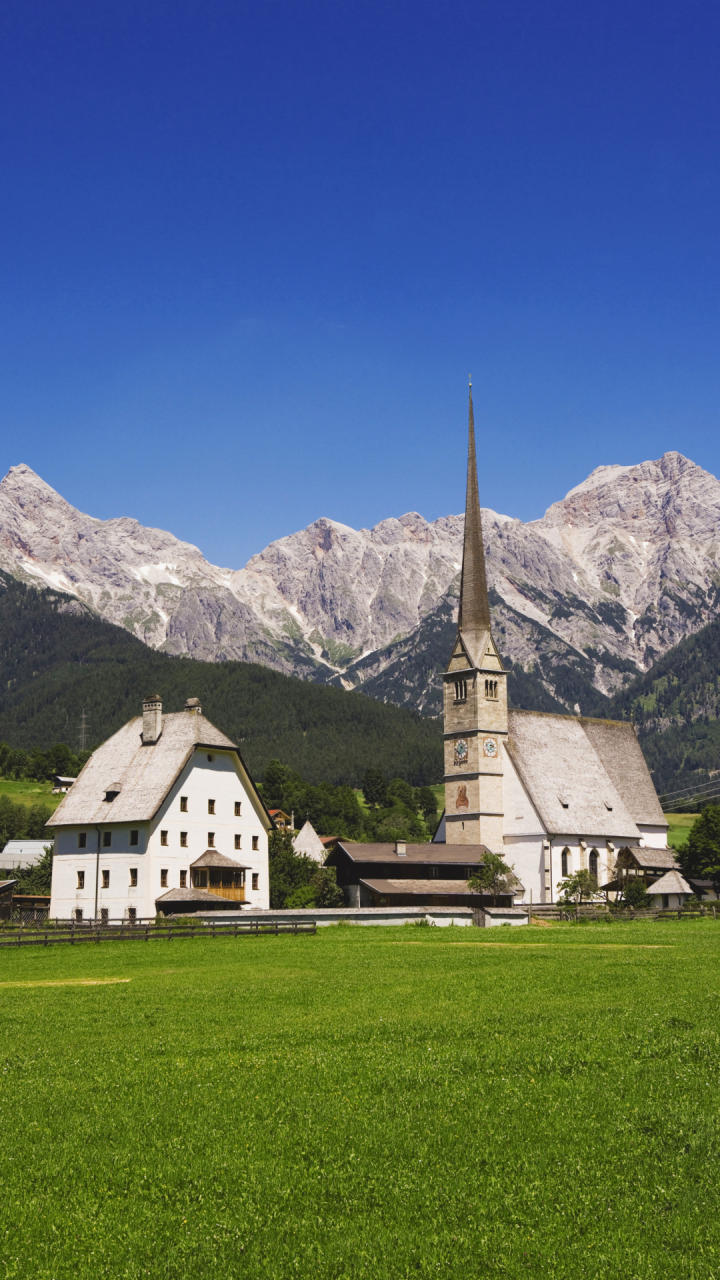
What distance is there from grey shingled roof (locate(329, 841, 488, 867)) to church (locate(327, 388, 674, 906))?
0.11 metres

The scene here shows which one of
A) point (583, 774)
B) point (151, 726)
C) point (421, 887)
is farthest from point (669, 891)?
point (151, 726)

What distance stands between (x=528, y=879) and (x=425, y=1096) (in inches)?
3295

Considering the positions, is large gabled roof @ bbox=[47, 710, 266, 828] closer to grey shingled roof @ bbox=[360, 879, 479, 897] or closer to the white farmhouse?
the white farmhouse

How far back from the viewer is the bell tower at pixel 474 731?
3898 inches

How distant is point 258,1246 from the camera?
10828 millimetres

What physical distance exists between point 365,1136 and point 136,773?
67.9 meters

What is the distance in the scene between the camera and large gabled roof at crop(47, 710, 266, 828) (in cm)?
7662

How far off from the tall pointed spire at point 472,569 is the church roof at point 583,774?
9154 millimetres

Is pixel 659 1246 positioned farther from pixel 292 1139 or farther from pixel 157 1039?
pixel 157 1039

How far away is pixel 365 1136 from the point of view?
1379 cm

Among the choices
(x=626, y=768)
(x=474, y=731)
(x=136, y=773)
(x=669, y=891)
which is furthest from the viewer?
(x=626, y=768)

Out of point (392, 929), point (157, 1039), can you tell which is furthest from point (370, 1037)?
point (392, 929)

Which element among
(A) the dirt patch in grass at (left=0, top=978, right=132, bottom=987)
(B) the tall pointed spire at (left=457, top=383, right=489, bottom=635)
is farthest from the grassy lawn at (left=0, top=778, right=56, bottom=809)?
(A) the dirt patch in grass at (left=0, top=978, right=132, bottom=987)

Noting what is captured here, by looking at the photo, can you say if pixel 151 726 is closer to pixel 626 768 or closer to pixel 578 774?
pixel 578 774
